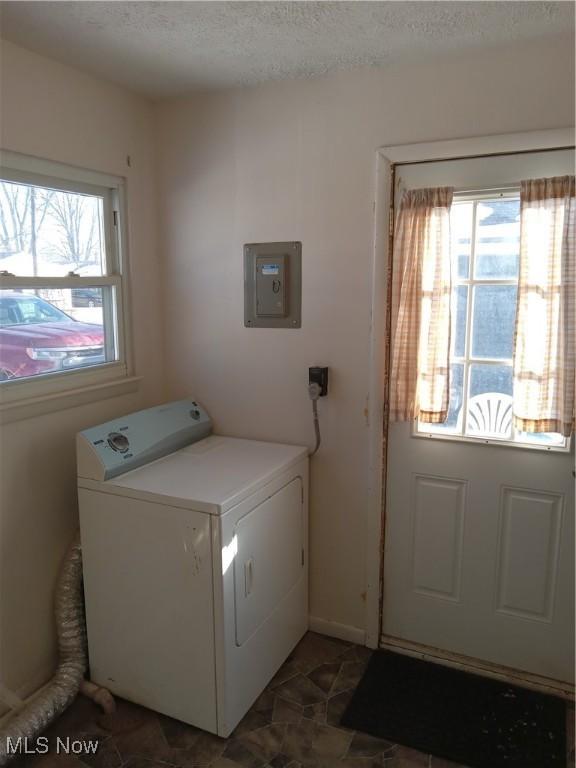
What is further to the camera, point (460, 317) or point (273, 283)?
point (273, 283)

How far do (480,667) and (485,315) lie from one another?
4.84 feet

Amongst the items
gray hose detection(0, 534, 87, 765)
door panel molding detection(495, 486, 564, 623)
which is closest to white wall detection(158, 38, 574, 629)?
door panel molding detection(495, 486, 564, 623)

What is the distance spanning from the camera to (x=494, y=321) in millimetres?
2262

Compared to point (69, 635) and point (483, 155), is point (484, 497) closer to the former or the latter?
point (483, 155)

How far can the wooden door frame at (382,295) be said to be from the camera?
6.99ft

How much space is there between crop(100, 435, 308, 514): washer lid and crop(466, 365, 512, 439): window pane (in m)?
0.75

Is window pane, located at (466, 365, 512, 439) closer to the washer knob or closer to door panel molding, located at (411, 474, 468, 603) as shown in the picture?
door panel molding, located at (411, 474, 468, 603)

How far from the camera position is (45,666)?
2.37 m

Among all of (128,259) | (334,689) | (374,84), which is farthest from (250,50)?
(334,689)

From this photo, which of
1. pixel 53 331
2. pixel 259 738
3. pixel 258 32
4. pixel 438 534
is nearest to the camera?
pixel 258 32

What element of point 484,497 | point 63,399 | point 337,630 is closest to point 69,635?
point 63,399

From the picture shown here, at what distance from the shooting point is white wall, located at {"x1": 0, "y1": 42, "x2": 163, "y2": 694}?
2152 mm

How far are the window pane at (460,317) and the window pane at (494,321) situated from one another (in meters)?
0.04

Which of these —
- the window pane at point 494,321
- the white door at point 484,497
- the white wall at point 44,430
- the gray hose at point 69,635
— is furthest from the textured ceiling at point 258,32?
the gray hose at point 69,635
